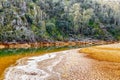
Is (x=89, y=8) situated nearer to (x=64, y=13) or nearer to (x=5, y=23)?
(x=64, y=13)

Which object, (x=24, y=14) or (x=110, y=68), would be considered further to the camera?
(x=24, y=14)

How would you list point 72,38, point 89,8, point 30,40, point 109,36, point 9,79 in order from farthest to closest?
point 89,8
point 109,36
point 72,38
point 30,40
point 9,79

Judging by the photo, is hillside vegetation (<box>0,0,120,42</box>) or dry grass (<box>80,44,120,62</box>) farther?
hillside vegetation (<box>0,0,120,42</box>)

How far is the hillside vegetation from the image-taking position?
12050 cm

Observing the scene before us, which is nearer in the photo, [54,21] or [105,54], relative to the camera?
[105,54]

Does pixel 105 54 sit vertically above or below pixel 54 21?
above

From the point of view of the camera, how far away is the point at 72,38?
149 m

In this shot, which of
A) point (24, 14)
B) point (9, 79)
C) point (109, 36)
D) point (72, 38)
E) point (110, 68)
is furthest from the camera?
point (109, 36)

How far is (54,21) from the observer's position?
160500mm

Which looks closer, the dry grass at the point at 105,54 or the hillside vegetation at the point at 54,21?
the dry grass at the point at 105,54

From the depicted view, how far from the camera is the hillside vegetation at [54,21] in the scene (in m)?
120

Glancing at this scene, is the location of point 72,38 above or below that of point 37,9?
below

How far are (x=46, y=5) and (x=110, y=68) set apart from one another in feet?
428

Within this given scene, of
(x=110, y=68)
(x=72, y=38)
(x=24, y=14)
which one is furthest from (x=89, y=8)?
(x=110, y=68)
